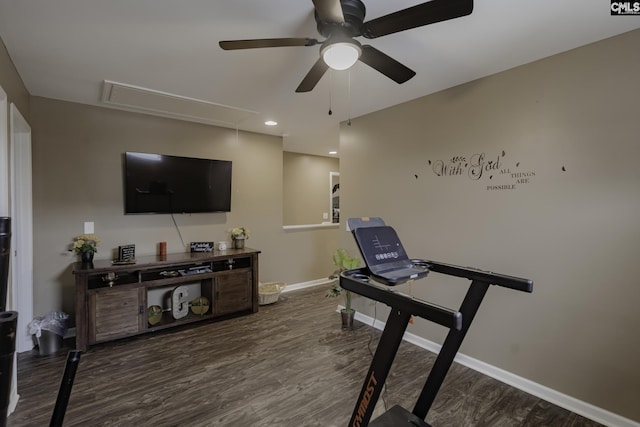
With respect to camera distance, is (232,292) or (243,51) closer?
(243,51)

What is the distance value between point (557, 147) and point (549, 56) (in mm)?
671

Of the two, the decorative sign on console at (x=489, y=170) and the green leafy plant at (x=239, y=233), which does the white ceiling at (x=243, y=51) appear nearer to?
the decorative sign on console at (x=489, y=170)

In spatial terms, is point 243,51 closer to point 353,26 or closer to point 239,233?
point 353,26

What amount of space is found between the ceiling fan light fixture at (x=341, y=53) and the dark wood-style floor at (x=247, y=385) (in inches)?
87.0

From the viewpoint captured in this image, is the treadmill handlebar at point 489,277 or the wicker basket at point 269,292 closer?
the treadmill handlebar at point 489,277

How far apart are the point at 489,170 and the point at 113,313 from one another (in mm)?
3743

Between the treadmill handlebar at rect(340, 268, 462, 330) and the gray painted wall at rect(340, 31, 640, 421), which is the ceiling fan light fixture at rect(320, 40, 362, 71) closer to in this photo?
the treadmill handlebar at rect(340, 268, 462, 330)

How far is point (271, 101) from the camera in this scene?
127 inches

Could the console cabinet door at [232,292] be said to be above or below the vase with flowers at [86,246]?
below

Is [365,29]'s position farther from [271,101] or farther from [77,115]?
[77,115]

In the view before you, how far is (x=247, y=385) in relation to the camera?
243cm

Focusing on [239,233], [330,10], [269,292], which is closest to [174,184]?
[239,233]

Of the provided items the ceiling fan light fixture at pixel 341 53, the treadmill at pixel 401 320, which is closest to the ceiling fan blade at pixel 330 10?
the ceiling fan light fixture at pixel 341 53

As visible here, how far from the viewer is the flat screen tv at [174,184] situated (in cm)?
353
